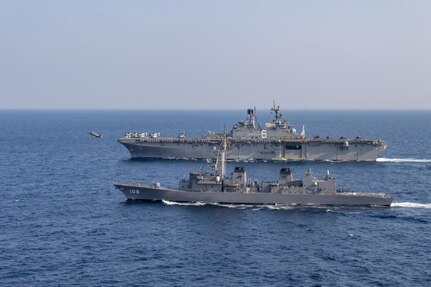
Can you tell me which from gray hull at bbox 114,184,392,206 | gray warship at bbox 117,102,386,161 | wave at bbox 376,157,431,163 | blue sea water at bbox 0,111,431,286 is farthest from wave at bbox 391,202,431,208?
wave at bbox 376,157,431,163

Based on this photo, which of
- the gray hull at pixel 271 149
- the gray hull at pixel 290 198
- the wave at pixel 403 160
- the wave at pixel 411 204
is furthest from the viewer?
the wave at pixel 403 160

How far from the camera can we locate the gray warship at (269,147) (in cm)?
9138

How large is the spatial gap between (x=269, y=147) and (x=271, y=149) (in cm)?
48

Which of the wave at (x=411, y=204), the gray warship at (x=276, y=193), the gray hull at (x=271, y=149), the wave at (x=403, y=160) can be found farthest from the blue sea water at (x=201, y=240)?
the wave at (x=403, y=160)

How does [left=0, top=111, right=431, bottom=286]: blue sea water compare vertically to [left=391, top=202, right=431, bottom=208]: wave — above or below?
below

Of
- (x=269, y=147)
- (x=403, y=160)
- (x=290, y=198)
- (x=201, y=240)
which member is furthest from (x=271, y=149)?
(x=201, y=240)

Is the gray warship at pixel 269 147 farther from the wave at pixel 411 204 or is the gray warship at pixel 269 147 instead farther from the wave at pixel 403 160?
the wave at pixel 411 204

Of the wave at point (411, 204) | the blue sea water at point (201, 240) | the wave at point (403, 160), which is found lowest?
the blue sea water at point (201, 240)

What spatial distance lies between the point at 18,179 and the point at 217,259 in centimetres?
4411

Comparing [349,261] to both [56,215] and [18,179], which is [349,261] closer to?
[56,215]

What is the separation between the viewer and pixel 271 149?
92.4 m

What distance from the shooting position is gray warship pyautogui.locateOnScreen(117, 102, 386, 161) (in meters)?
91.4

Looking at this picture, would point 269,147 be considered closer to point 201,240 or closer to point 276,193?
point 276,193

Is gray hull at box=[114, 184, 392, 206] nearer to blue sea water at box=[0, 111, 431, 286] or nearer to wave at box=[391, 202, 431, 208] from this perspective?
blue sea water at box=[0, 111, 431, 286]
